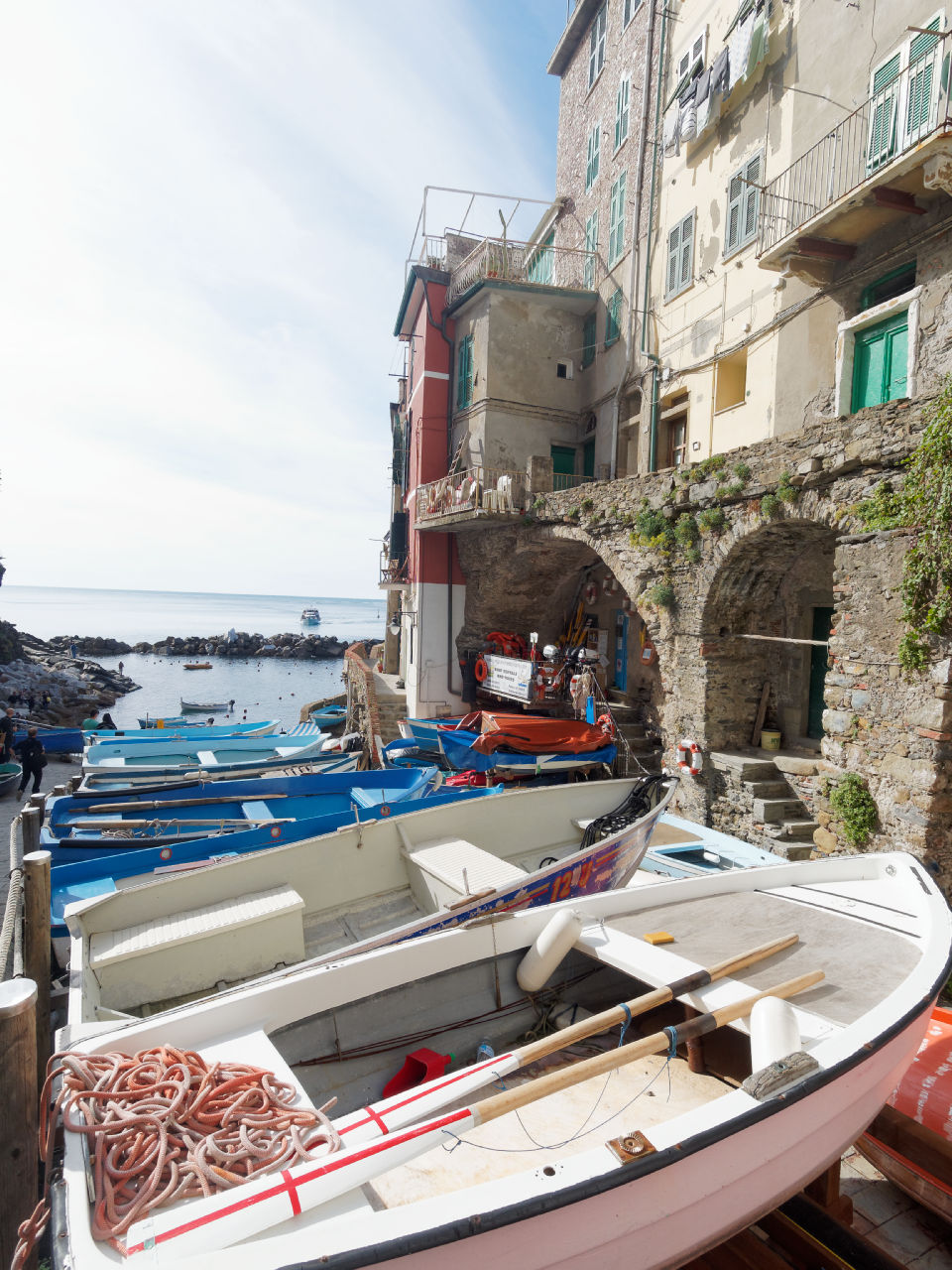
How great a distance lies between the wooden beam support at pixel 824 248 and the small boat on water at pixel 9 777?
55.8ft

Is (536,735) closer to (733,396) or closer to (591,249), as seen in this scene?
(733,396)

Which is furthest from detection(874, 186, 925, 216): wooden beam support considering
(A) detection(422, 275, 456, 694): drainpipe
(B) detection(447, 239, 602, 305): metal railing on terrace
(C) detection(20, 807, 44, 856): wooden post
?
(C) detection(20, 807, 44, 856): wooden post

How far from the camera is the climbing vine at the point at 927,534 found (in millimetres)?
6828

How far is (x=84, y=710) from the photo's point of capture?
92.1 ft

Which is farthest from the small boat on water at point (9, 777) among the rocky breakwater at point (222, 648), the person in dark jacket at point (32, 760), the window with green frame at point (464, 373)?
the rocky breakwater at point (222, 648)

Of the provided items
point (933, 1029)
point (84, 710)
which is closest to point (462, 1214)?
point (933, 1029)

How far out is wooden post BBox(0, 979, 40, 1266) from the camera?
102 inches

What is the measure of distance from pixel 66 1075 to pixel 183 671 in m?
50.1

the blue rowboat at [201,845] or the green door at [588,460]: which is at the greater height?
the green door at [588,460]

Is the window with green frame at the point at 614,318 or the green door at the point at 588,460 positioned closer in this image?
the window with green frame at the point at 614,318

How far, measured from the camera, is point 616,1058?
2.79m

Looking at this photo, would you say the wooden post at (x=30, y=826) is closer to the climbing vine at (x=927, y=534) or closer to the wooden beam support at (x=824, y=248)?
the climbing vine at (x=927, y=534)

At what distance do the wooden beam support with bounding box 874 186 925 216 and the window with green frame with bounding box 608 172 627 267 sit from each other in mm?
8627

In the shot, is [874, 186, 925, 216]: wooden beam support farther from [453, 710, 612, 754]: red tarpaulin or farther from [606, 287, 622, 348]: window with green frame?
[453, 710, 612, 754]: red tarpaulin
